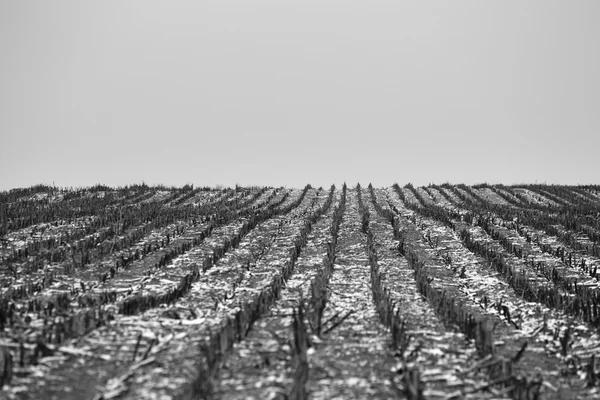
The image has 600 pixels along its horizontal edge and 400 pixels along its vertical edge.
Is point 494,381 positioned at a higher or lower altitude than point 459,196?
lower

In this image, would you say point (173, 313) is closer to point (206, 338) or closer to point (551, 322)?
point (206, 338)

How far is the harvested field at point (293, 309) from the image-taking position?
389cm

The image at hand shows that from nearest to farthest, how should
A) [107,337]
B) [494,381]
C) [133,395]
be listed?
[133,395]
[494,381]
[107,337]

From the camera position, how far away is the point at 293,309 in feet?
17.7

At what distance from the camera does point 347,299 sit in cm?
645

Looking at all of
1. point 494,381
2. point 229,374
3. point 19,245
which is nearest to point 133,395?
point 229,374

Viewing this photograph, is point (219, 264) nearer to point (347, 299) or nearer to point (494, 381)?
point (347, 299)

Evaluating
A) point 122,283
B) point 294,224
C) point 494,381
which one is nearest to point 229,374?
point 494,381

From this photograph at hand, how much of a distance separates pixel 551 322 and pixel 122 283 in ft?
19.8

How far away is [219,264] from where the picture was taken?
340 inches

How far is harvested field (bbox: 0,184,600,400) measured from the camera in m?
3.89

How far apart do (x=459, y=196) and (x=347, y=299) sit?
1647 centimetres

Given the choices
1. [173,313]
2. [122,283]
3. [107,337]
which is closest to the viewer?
[107,337]

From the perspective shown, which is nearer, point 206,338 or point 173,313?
point 206,338
